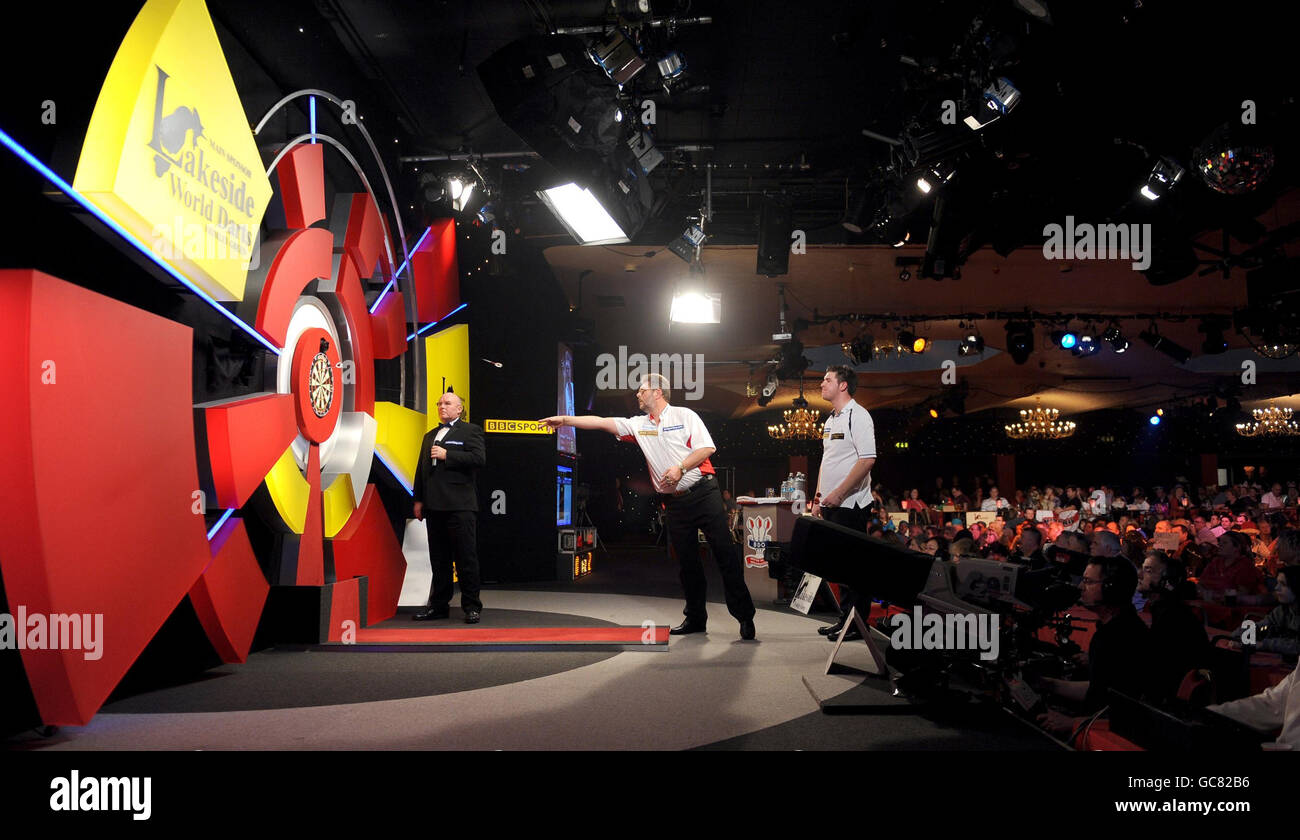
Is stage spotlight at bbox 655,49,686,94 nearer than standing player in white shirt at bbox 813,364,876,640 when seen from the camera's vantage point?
No

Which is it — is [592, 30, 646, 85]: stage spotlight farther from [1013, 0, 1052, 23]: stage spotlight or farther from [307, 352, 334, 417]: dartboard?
[307, 352, 334, 417]: dartboard

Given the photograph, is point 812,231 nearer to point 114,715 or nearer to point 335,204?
point 335,204

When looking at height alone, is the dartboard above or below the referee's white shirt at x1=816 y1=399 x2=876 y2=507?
above

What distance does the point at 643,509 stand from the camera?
2369cm

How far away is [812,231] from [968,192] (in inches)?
90.2

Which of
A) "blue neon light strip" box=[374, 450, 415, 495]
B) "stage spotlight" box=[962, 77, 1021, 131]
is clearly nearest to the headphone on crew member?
"stage spotlight" box=[962, 77, 1021, 131]

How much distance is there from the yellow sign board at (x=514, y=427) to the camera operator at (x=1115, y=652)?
280 inches

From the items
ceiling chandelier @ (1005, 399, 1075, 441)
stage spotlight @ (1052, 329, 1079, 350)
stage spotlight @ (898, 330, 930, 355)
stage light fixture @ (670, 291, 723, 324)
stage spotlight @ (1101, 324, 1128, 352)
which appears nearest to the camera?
stage light fixture @ (670, 291, 723, 324)

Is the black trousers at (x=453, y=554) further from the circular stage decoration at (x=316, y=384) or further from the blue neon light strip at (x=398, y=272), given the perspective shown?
the blue neon light strip at (x=398, y=272)

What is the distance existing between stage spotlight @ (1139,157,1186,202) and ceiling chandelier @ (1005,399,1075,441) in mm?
14809

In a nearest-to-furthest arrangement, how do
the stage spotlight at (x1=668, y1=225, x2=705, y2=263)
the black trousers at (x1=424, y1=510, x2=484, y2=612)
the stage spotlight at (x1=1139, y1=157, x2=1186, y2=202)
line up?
the black trousers at (x1=424, y1=510, x2=484, y2=612)
the stage spotlight at (x1=1139, y1=157, x2=1186, y2=202)
the stage spotlight at (x1=668, y1=225, x2=705, y2=263)

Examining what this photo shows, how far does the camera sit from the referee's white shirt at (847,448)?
5.09 m

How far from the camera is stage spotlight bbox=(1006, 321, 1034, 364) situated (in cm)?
1213

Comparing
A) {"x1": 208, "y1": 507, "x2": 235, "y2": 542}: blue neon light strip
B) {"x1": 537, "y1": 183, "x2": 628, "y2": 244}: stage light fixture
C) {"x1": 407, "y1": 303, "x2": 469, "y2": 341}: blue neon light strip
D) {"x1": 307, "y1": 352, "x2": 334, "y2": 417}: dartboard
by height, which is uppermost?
{"x1": 537, "y1": 183, "x2": 628, "y2": 244}: stage light fixture
